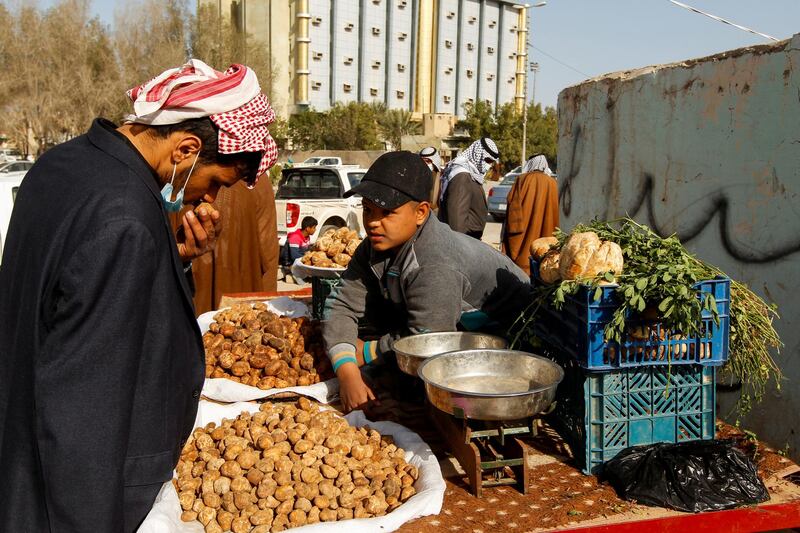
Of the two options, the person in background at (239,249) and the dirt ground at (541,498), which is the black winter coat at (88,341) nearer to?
the dirt ground at (541,498)

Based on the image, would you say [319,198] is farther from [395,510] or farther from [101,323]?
[101,323]

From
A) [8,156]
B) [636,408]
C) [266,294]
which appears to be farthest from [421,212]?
[8,156]

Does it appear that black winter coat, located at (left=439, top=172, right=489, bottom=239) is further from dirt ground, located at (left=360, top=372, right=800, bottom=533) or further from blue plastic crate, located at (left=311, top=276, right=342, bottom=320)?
dirt ground, located at (left=360, top=372, right=800, bottom=533)

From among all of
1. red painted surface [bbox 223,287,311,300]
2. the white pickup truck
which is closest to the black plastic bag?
red painted surface [bbox 223,287,311,300]

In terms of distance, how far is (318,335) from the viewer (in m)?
4.03

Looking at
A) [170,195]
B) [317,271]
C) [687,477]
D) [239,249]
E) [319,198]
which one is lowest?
[687,477]

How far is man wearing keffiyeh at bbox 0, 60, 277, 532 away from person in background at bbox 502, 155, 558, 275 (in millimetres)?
5284

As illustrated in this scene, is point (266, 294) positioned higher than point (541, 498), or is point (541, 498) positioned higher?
point (266, 294)

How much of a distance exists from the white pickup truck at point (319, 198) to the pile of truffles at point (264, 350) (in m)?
8.18

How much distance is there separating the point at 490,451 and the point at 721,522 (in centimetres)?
81

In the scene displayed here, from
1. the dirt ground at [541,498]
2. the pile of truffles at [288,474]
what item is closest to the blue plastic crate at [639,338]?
the dirt ground at [541,498]

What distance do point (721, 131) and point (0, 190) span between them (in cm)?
739

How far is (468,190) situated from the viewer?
7160mm

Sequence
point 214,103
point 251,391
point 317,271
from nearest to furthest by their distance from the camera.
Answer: point 214,103 < point 251,391 < point 317,271
